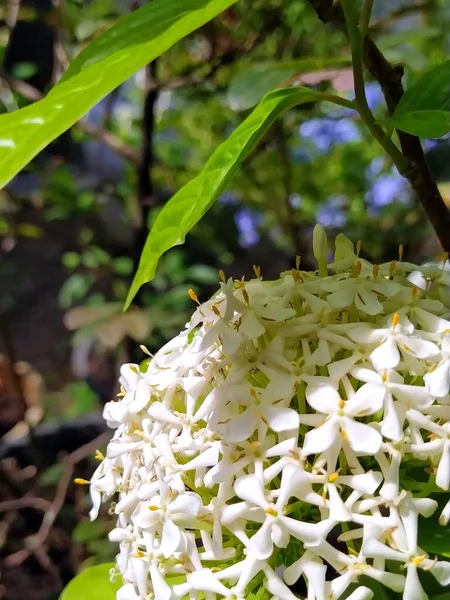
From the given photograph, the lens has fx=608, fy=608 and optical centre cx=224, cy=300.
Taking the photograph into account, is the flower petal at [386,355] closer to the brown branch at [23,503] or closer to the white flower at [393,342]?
the white flower at [393,342]

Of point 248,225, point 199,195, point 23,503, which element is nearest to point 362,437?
point 199,195

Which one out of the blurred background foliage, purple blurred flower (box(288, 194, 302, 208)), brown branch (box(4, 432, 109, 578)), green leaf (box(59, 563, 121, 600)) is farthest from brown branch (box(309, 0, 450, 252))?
purple blurred flower (box(288, 194, 302, 208))

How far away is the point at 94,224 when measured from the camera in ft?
3.86

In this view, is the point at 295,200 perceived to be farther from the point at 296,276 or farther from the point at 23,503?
the point at 296,276

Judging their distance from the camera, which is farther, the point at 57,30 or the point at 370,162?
the point at 370,162

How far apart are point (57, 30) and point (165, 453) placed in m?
0.77

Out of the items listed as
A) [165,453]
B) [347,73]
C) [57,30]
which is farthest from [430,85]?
[57,30]

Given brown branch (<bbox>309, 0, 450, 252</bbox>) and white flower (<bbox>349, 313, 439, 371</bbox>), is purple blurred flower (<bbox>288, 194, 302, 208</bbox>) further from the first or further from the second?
white flower (<bbox>349, 313, 439, 371</bbox>)

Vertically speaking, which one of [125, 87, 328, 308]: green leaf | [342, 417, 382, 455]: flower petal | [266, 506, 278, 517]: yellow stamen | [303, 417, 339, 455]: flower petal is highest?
[125, 87, 328, 308]: green leaf

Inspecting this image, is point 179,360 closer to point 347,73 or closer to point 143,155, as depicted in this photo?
point 347,73

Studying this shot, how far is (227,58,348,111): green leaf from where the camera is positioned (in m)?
0.60

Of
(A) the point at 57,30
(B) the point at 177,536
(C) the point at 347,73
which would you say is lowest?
(B) the point at 177,536

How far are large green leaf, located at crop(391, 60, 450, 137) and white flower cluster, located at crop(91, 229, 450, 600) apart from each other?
76 mm

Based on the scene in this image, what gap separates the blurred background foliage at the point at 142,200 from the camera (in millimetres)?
882
